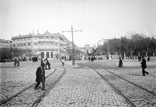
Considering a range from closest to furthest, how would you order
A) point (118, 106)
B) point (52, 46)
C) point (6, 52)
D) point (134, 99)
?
point (118, 106) → point (134, 99) → point (6, 52) → point (52, 46)

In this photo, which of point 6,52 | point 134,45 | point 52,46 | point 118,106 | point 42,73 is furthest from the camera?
point 52,46

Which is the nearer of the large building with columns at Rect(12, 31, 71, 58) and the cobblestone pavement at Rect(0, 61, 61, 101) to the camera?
the cobblestone pavement at Rect(0, 61, 61, 101)

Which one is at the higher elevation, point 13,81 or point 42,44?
point 42,44

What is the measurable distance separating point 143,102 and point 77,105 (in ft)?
8.14

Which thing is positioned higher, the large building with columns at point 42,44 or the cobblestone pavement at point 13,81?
the large building with columns at point 42,44

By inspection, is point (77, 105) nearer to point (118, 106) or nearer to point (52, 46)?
point (118, 106)

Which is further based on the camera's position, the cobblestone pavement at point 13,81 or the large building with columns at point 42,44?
the large building with columns at point 42,44

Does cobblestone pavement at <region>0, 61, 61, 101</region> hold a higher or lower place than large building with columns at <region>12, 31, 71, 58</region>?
lower

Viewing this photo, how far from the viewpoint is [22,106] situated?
6.04 metres

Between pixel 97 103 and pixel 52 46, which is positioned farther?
pixel 52 46

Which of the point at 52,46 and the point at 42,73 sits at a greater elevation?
the point at 52,46

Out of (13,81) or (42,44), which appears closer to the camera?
(13,81)

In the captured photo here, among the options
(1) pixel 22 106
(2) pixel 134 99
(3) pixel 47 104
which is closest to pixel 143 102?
(2) pixel 134 99

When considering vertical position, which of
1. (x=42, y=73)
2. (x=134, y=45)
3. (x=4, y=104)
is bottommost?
(x=4, y=104)
